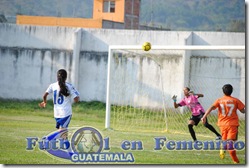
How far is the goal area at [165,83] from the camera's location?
16656mm

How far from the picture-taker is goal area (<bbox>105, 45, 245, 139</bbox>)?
16.7 metres

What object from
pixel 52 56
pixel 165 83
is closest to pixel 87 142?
pixel 165 83

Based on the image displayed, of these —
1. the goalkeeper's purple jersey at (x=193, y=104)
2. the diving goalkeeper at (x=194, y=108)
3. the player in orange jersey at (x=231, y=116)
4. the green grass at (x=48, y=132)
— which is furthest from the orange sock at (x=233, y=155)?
the goalkeeper's purple jersey at (x=193, y=104)

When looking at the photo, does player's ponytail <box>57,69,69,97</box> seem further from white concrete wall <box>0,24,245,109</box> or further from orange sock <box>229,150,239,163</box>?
white concrete wall <box>0,24,245,109</box>

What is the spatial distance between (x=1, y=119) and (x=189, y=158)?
8.53m

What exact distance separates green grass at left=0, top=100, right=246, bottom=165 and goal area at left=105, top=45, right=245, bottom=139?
3.54 feet

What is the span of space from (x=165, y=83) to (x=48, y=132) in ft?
20.7

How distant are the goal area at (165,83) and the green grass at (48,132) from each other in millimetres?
1080

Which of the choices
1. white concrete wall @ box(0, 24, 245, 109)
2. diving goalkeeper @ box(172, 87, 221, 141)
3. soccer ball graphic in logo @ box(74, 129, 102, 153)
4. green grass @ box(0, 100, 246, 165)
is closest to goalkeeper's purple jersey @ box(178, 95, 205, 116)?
diving goalkeeper @ box(172, 87, 221, 141)

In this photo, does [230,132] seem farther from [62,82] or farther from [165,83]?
[165,83]

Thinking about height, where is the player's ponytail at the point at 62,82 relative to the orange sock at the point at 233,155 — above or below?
above

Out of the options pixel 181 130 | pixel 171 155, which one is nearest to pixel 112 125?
pixel 181 130

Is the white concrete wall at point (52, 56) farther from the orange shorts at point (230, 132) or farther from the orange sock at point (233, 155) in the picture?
the orange sock at point (233, 155)

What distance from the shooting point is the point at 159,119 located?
1733cm
